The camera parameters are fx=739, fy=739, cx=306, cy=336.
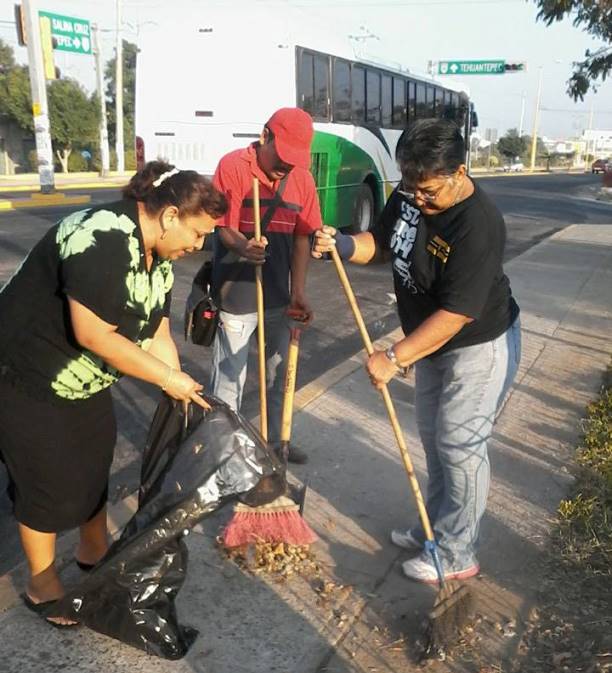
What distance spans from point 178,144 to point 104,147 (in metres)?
21.6

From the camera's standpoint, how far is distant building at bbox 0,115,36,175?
36.6 metres

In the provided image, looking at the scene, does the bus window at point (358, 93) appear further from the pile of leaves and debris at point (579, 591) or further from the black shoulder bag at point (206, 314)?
the pile of leaves and debris at point (579, 591)

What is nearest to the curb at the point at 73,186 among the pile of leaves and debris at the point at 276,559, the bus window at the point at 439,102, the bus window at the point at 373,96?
the bus window at the point at 439,102

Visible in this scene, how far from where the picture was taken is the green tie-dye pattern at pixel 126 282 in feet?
7.37

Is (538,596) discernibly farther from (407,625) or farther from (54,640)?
(54,640)

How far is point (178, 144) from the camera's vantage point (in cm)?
1091

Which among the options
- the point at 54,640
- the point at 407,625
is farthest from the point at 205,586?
the point at 407,625

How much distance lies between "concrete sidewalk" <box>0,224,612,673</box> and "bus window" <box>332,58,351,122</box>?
722cm

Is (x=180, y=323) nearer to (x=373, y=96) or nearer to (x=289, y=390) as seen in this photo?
(x=289, y=390)

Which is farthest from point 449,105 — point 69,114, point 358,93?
point 69,114

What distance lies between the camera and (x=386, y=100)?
44.4ft

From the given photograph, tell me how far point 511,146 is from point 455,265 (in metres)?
77.1

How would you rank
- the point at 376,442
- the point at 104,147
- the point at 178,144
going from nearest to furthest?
the point at 376,442
the point at 178,144
the point at 104,147

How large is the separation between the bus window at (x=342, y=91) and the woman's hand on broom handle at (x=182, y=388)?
9811 millimetres
